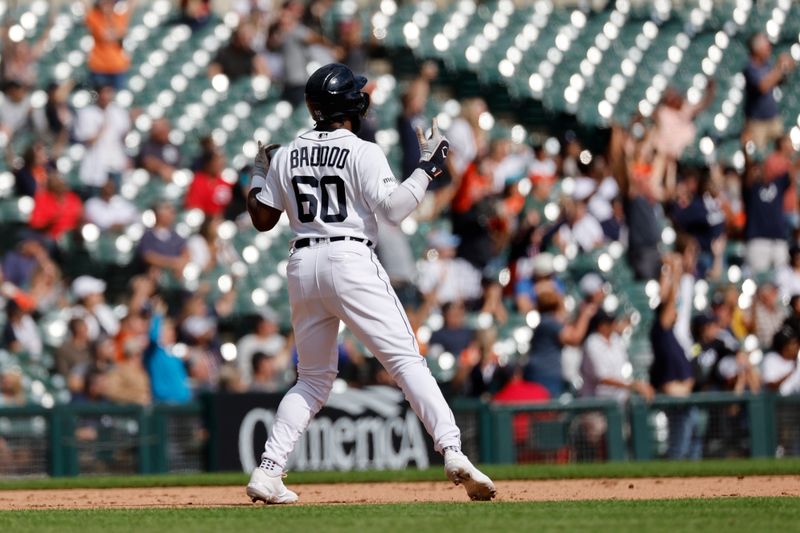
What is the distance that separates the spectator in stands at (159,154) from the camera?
55.3ft

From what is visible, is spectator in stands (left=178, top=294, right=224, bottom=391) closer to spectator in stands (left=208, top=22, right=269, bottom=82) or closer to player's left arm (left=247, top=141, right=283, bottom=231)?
spectator in stands (left=208, top=22, right=269, bottom=82)

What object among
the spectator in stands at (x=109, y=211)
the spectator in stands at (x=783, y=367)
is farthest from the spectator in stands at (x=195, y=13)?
the spectator in stands at (x=783, y=367)

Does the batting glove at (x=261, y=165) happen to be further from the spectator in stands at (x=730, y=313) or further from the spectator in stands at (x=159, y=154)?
the spectator in stands at (x=159, y=154)

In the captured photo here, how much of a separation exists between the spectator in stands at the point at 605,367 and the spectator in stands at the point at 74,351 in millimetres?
4181

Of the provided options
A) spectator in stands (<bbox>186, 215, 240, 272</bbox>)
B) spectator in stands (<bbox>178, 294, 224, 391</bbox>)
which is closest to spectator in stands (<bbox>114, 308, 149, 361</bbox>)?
spectator in stands (<bbox>178, 294, 224, 391</bbox>)

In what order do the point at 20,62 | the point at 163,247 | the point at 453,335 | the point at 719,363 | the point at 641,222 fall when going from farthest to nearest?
the point at 20,62 < the point at 641,222 < the point at 163,247 < the point at 453,335 < the point at 719,363

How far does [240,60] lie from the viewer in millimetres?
18906

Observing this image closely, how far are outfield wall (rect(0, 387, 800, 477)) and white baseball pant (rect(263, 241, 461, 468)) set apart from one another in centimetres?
504

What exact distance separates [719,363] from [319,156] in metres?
7.41

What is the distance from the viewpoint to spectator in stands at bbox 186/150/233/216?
1639cm

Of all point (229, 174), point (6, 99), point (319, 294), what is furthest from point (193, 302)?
point (319, 294)

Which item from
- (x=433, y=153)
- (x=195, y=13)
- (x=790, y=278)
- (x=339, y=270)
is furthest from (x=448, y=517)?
(x=195, y=13)

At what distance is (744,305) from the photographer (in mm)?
16984

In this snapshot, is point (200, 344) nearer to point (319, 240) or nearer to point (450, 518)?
point (319, 240)
